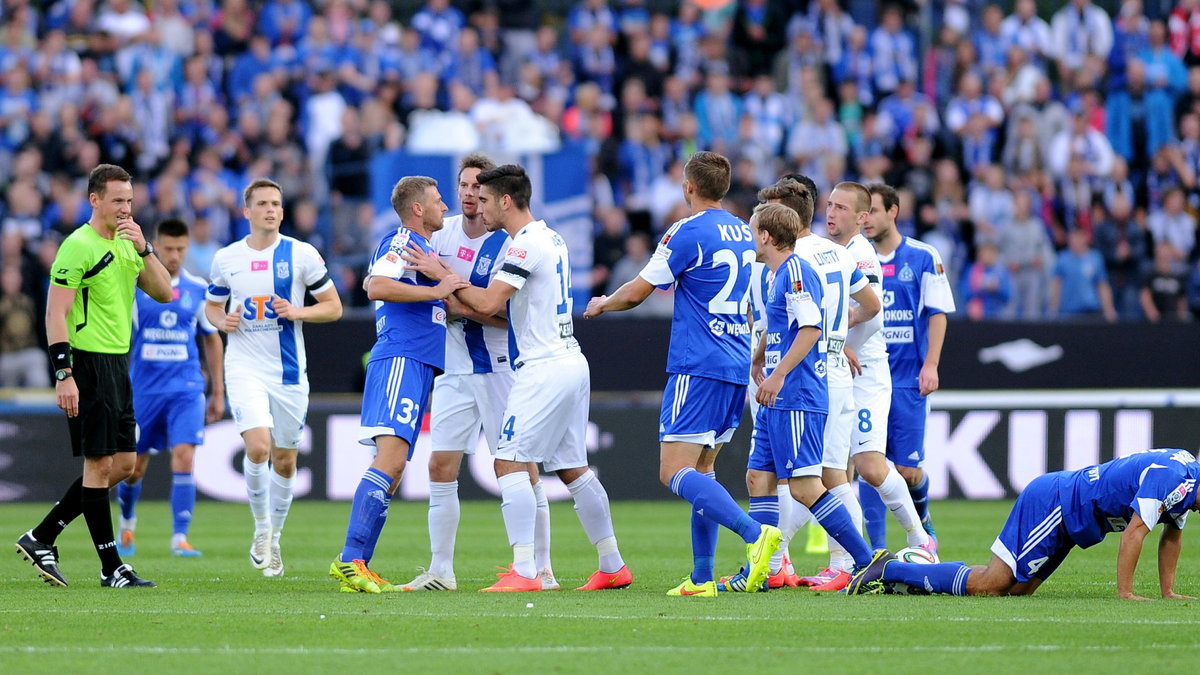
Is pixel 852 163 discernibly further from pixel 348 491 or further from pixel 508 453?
pixel 508 453

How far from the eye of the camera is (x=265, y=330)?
11.5 meters

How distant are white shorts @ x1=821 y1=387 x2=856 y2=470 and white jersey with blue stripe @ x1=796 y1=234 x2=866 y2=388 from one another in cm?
8

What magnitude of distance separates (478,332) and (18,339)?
10.1 meters

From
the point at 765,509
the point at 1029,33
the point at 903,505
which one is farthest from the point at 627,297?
the point at 1029,33

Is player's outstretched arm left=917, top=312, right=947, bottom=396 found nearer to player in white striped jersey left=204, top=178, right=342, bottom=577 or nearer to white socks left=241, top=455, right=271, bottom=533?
player in white striped jersey left=204, top=178, right=342, bottom=577

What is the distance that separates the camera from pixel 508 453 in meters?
9.52

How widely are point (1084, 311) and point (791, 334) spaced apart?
11849mm

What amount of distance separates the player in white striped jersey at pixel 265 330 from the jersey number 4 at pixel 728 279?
3178 mm

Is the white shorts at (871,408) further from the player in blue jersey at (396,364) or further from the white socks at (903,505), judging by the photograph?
the player in blue jersey at (396,364)

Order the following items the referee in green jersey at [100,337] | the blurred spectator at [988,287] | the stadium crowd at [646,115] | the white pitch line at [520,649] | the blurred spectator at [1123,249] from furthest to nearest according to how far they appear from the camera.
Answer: the blurred spectator at [1123,249], the blurred spectator at [988,287], the stadium crowd at [646,115], the referee in green jersey at [100,337], the white pitch line at [520,649]

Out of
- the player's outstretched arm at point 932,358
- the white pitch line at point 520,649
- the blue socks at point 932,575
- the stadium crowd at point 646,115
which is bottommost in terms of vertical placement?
the blue socks at point 932,575

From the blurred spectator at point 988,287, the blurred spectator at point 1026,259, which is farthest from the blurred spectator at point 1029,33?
the blurred spectator at point 988,287

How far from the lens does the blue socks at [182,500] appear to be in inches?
513

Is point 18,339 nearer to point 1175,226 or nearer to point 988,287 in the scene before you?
point 988,287
